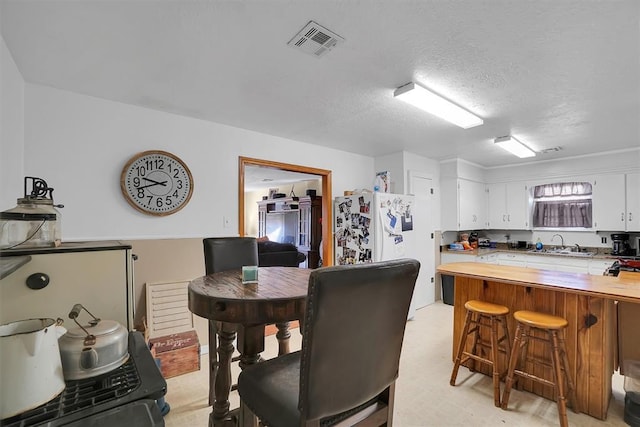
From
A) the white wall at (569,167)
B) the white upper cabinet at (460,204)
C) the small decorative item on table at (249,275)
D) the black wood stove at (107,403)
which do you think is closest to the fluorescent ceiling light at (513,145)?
the white wall at (569,167)

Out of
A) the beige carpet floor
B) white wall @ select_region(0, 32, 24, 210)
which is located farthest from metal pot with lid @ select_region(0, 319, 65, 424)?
the beige carpet floor

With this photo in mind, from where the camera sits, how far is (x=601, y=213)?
423 centimetres

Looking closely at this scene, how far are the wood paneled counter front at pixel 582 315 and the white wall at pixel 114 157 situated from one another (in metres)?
2.54

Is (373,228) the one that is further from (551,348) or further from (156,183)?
(156,183)

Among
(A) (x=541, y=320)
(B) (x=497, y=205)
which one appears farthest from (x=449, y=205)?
(A) (x=541, y=320)

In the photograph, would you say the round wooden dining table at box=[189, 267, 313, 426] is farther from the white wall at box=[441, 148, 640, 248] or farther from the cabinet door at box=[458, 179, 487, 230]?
the white wall at box=[441, 148, 640, 248]

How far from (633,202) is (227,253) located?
539cm

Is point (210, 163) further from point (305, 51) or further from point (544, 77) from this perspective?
point (544, 77)

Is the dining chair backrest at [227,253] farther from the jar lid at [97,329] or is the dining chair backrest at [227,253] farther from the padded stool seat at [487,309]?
the padded stool seat at [487,309]

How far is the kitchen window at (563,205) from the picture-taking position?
14.9 feet

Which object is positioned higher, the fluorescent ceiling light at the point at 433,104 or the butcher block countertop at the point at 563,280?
the fluorescent ceiling light at the point at 433,104

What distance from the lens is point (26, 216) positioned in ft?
3.54

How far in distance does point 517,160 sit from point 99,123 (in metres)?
5.68

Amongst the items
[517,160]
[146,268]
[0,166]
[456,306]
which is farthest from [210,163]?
[517,160]
